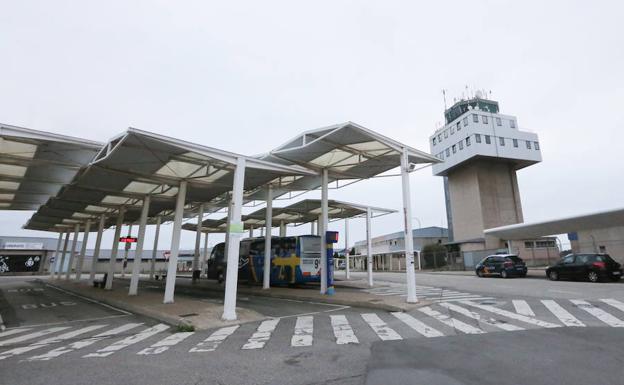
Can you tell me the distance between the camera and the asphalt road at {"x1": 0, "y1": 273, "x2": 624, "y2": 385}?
4684mm

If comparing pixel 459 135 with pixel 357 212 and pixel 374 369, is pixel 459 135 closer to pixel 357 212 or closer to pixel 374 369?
pixel 357 212

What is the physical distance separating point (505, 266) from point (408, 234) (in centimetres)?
1525

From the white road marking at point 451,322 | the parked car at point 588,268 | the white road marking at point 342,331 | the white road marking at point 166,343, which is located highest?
the parked car at point 588,268

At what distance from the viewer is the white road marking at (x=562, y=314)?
767 centimetres

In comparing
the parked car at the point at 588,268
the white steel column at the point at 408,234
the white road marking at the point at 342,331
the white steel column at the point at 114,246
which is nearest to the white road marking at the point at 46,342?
the white road marking at the point at 342,331

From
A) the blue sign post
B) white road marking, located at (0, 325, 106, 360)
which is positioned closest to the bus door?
the blue sign post

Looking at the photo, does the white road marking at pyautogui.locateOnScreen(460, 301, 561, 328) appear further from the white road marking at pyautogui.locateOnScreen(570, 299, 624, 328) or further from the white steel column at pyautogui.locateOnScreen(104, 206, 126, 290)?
the white steel column at pyautogui.locateOnScreen(104, 206, 126, 290)

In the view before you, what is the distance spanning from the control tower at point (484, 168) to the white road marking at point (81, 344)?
45601 mm

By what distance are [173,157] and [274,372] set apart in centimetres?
856

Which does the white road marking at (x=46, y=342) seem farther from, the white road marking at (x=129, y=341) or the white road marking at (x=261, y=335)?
the white road marking at (x=261, y=335)

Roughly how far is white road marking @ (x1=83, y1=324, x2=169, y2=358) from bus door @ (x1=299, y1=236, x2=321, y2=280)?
11012 millimetres

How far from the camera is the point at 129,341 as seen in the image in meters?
7.29

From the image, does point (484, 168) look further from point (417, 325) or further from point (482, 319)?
point (417, 325)

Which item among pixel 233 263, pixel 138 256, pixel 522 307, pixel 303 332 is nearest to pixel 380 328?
pixel 303 332
